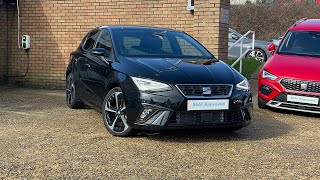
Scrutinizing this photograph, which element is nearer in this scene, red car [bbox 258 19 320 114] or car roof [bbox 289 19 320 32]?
red car [bbox 258 19 320 114]

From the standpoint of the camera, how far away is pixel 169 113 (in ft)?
17.2

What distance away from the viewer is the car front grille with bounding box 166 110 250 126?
5301 mm

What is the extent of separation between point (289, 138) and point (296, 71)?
203 cm

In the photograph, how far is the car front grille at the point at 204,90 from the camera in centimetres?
533

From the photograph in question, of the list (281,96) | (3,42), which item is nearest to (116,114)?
(281,96)

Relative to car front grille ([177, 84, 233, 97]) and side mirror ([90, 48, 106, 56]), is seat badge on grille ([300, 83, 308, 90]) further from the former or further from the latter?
side mirror ([90, 48, 106, 56])

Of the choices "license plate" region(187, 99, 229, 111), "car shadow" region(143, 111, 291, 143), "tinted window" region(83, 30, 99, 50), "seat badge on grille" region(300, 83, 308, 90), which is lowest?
"car shadow" region(143, 111, 291, 143)

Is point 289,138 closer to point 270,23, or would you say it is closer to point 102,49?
point 102,49

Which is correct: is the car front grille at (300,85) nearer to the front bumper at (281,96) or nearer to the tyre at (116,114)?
the front bumper at (281,96)

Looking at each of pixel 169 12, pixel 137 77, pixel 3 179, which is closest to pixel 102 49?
pixel 137 77

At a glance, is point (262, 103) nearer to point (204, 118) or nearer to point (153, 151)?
point (204, 118)

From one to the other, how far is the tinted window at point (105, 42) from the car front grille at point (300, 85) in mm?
3040

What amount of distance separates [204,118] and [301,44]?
4.18 m

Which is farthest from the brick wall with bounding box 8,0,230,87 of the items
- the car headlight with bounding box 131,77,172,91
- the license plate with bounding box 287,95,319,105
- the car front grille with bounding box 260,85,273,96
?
the car headlight with bounding box 131,77,172,91
